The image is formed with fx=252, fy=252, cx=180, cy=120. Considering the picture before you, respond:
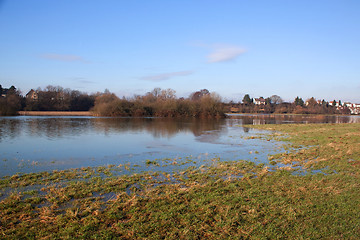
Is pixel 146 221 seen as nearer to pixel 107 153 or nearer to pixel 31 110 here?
pixel 107 153

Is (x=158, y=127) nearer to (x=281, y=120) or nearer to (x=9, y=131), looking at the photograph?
(x=9, y=131)

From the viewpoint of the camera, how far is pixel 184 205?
5.95 metres

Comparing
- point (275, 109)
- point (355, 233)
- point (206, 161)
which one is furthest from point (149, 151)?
point (275, 109)

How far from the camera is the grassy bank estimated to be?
4.69 meters

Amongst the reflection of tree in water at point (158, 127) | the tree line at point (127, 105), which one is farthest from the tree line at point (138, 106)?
the reflection of tree in water at point (158, 127)

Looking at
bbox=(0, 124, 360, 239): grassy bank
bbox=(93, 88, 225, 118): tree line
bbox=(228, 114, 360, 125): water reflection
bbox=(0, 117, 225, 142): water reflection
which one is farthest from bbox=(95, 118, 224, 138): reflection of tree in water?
bbox=(93, 88, 225, 118): tree line

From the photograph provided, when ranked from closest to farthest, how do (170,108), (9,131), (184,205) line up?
(184,205)
(9,131)
(170,108)

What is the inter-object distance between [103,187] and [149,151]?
727cm

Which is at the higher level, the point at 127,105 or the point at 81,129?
the point at 127,105

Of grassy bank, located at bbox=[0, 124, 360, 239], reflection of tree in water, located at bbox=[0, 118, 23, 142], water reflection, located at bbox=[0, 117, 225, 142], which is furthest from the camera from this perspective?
water reflection, located at bbox=[0, 117, 225, 142]

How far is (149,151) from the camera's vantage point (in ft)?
48.4

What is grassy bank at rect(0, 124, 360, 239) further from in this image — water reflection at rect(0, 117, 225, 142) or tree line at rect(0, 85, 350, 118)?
tree line at rect(0, 85, 350, 118)

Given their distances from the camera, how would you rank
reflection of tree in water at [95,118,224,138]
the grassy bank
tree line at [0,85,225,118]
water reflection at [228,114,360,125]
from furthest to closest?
tree line at [0,85,225,118] < water reflection at [228,114,360,125] < reflection of tree in water at [95,118,224,138] < the grassy bank

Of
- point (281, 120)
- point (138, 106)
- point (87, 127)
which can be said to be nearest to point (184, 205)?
point (87, 127)
